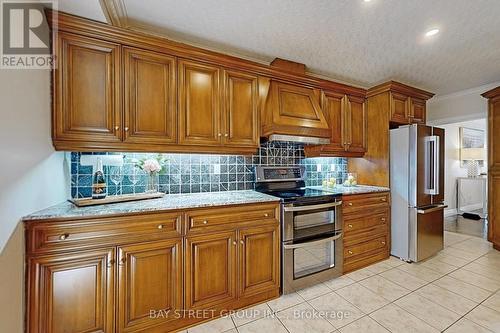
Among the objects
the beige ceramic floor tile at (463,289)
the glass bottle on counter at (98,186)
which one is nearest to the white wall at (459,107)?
the beige ceramic floor tile at (463,289)

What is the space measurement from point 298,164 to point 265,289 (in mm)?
1646

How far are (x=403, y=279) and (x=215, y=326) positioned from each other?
7.03 feet

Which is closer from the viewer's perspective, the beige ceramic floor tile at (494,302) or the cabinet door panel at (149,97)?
the cabinet door panel at (149,97)

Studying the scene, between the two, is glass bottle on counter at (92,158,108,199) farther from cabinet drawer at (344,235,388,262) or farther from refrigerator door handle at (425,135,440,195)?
refrigerator door handle at (425,135,440,195)

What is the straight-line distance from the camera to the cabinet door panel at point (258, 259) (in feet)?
6.37

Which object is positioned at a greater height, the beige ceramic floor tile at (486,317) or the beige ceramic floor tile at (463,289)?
the beige ceramic floor tile at (486,317)

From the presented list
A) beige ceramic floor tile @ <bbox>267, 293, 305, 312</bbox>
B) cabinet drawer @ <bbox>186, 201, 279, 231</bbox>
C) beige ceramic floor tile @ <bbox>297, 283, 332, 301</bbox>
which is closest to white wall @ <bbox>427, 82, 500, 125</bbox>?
beige ceramic floor tile @ <bbox>297, 283, 332, 301</bbox>

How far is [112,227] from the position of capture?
1.47m

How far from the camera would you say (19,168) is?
126cm

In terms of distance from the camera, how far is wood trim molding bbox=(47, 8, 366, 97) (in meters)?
1.59

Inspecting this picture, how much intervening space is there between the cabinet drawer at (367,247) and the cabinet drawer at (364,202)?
0.41m

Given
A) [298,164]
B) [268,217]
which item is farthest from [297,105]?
[268,217]

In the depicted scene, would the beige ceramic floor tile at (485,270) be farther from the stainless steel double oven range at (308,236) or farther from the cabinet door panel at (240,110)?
the cabinet door panel at (240,110)

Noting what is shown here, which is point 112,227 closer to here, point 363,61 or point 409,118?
point 363,61
